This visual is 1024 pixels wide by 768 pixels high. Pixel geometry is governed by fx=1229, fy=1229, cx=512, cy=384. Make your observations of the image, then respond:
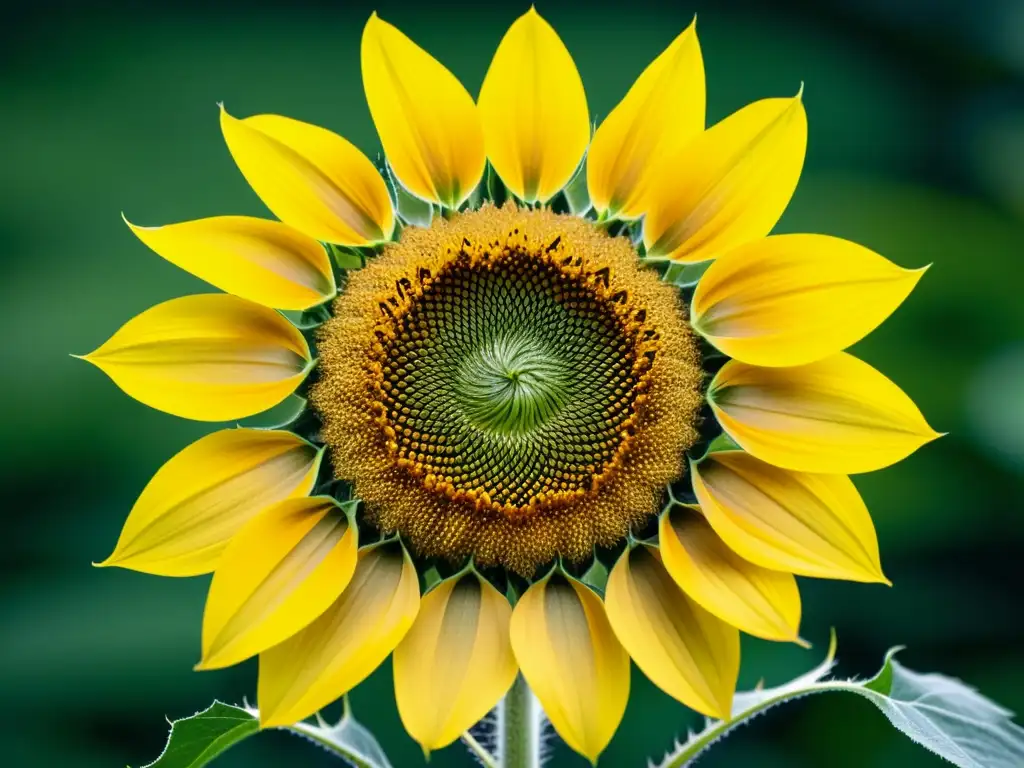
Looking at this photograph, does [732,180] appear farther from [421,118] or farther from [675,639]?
[675,639]

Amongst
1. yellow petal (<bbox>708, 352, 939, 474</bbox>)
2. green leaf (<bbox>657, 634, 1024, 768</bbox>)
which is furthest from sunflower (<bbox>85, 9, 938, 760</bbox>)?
green leaf (<bbox>657, 634, 1024, 768</bbox>)

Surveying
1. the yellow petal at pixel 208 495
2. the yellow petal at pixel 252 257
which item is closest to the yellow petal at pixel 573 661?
the yellow petal at pixel 208 495

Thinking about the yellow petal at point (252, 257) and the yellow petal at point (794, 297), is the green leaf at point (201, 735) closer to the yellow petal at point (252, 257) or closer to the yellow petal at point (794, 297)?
the yellow petal at point (252, 257)

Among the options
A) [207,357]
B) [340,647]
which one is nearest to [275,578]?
[340,647]

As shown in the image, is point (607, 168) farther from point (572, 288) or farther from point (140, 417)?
point (140, 417)

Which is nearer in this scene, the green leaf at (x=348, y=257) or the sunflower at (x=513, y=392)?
the sunflower at (x=513, y=392)
